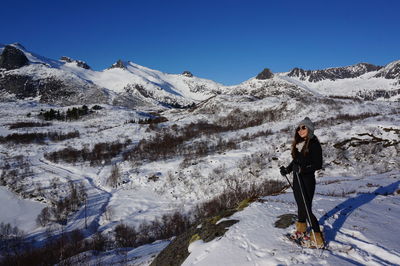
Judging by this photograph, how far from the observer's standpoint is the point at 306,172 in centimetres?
564

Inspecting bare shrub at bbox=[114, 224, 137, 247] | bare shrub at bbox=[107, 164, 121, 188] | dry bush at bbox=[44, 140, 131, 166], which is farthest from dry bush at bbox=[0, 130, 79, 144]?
bare shrub at bbox=[114, 224, 137, 247]

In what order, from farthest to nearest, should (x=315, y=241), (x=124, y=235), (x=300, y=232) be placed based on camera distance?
(x=124, y=235) < (x=300, y=232) < (x=315, y=241)

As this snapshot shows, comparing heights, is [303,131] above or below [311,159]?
above

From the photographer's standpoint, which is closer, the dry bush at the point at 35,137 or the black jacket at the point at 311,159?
the black jacket at the point at 311,159

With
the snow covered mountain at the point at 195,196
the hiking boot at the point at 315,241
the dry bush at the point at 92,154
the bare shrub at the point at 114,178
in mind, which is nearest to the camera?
the hiking boot at the point at 315,241

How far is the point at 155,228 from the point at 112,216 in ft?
22.9

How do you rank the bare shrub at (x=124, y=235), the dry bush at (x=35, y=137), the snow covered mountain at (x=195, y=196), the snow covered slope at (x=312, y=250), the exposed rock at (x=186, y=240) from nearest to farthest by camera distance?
the snow covered slope at (x=312, y=250) → the snow covered mountain at (x=195, y=196) → the exposed rock at (x=186, y=240) → the bare shrub at (x=124, y=235) → the dry bush at (x=35, y=137)

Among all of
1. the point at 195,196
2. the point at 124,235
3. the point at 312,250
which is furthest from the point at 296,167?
the point at 195,196

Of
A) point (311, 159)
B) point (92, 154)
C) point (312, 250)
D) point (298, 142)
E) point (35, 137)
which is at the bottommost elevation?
point (312, 250)

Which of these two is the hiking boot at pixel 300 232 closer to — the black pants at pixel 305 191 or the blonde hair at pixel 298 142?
the black pants at pixel 305 191

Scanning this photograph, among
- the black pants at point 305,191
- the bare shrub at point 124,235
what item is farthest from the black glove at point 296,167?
the bare shrub at point 124,235

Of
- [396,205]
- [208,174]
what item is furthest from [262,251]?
[208,174]

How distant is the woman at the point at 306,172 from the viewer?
18.0 ft

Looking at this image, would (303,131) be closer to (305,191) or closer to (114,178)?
(305,191)
